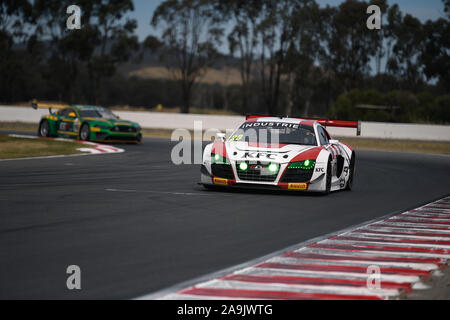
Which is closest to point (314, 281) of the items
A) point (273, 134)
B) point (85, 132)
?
point (273, 134)

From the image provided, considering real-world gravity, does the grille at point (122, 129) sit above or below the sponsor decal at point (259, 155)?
below

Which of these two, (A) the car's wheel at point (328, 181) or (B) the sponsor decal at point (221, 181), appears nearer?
(B) the sponsor decal at point (221, 181)

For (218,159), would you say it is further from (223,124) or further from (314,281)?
(223,124)

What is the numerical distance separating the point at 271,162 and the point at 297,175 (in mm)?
502

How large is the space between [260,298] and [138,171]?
1125 centimetres

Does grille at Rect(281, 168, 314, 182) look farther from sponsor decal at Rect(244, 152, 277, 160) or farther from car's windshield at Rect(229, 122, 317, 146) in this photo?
car's windshield at Rect(229, 122, 317, 146)

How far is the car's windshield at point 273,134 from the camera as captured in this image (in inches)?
511

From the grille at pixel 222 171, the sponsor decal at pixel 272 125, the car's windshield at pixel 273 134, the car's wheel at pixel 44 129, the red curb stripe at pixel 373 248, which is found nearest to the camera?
the red curb stripe at pixel 373 248

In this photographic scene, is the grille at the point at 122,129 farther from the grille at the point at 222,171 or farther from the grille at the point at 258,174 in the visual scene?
the grille at the point at 258,174

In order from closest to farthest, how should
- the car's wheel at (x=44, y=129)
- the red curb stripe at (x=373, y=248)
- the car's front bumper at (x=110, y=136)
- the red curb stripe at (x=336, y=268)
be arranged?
the red curb stripe at (x=336, y=268), the red curb stripe at (x=373, y=248), the car's front bumper at (x=110, y=136), the car's wheel at (x=44, y=129)

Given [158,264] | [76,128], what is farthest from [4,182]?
[76,128]

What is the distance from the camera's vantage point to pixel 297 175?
39.7ft

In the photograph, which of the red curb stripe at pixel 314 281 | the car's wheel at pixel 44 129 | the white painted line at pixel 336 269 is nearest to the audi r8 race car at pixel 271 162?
the white painted line at pixel 336 269

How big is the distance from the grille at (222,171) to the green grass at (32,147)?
29.8 ft
